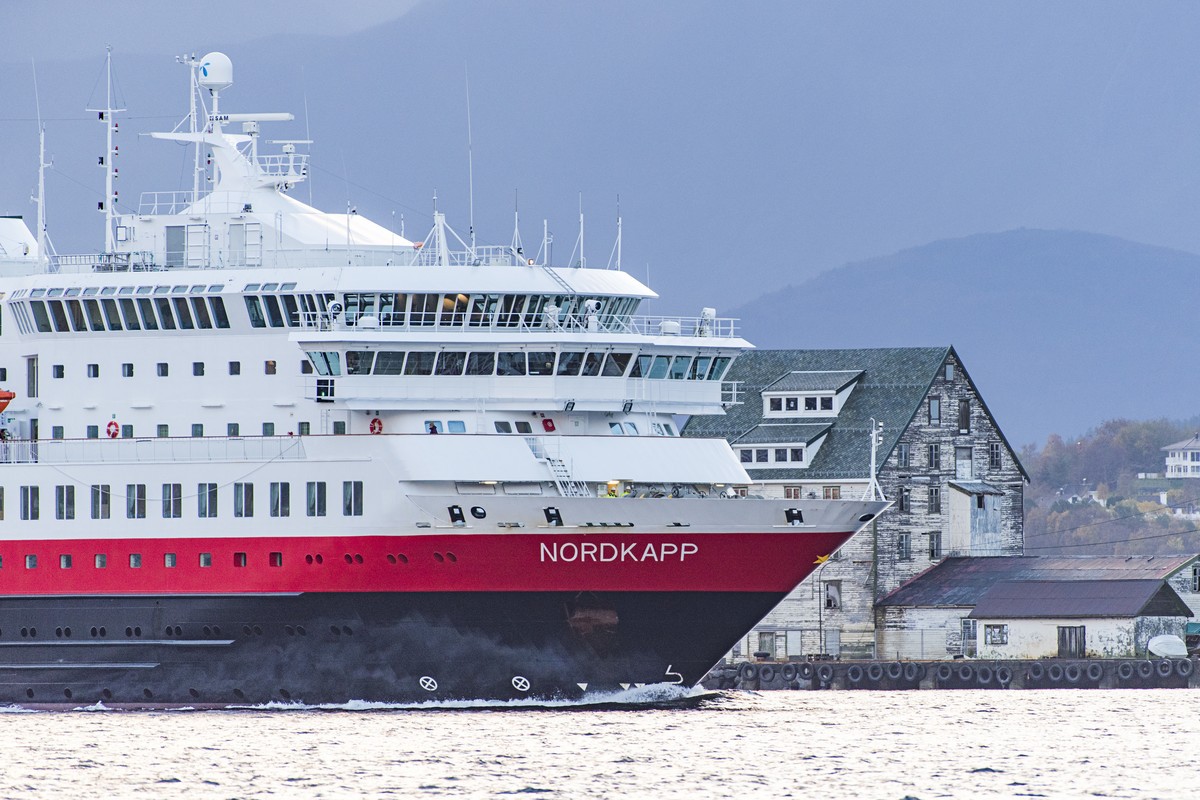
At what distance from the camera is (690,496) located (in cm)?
4809

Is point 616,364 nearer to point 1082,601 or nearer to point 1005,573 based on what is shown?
point 1082,601

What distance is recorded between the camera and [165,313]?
165 ft

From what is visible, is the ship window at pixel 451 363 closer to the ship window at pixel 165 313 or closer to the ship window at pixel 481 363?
the ship window at pixel 481 363

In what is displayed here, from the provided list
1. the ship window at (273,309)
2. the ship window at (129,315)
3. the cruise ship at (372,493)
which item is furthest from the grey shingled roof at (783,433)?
the ship window at (129,315)

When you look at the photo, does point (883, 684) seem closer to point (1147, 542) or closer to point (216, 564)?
point (216, 564)

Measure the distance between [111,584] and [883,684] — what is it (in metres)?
25.7

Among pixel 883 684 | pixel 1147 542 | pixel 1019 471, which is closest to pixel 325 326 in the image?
pixel 883 684

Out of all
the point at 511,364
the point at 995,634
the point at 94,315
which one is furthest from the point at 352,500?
the point at 995,634

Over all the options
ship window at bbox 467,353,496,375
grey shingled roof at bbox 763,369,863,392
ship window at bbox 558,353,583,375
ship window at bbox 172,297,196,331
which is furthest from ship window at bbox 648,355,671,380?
grey shingled roof at bbox 763,369,863,392

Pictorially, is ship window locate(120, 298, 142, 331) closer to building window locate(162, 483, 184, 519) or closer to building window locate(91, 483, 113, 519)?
building window locate(91, 483, 113, 519)

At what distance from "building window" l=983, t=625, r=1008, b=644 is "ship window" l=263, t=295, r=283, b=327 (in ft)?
94.7

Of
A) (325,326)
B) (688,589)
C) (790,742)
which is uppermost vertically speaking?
(325,326)

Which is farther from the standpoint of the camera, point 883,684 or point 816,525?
point 883,684

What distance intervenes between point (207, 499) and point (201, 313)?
13.9 feet
